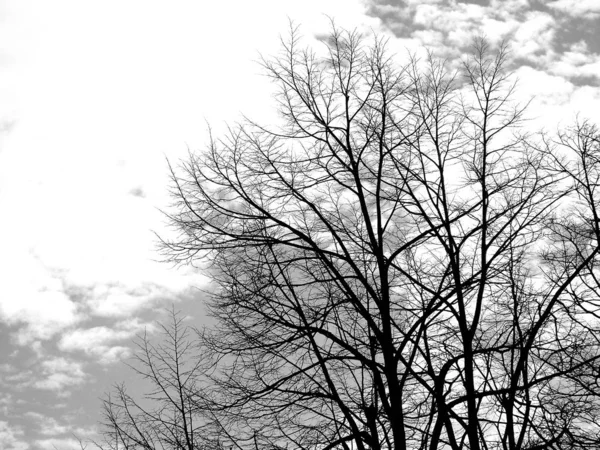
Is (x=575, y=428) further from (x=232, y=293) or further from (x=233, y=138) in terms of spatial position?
(x=233, y=138)

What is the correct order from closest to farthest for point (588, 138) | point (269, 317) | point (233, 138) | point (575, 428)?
point (269, 317)
point (233, 138)
point (575, 428)
point (588, 138)

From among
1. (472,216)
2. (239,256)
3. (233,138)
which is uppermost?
(233,138)

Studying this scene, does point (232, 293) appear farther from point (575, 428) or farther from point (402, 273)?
point (575, 428)

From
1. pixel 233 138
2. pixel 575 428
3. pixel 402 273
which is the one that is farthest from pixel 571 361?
pixel 233 138

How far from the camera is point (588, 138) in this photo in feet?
37.7

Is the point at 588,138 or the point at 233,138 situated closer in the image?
the point at 233,138

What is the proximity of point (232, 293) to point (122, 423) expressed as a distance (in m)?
4.76

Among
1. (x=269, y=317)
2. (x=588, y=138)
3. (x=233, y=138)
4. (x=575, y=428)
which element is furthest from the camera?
(x=588, y=138)

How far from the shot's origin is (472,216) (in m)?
10.1

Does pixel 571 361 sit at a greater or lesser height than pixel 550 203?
lesser

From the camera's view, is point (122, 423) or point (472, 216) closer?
point (472, 216)

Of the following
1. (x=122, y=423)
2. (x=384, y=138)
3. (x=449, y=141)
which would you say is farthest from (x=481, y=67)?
(x=122, y=423)

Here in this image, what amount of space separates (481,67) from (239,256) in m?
5.35

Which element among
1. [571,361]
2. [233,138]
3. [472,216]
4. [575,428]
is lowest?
[575,428]
